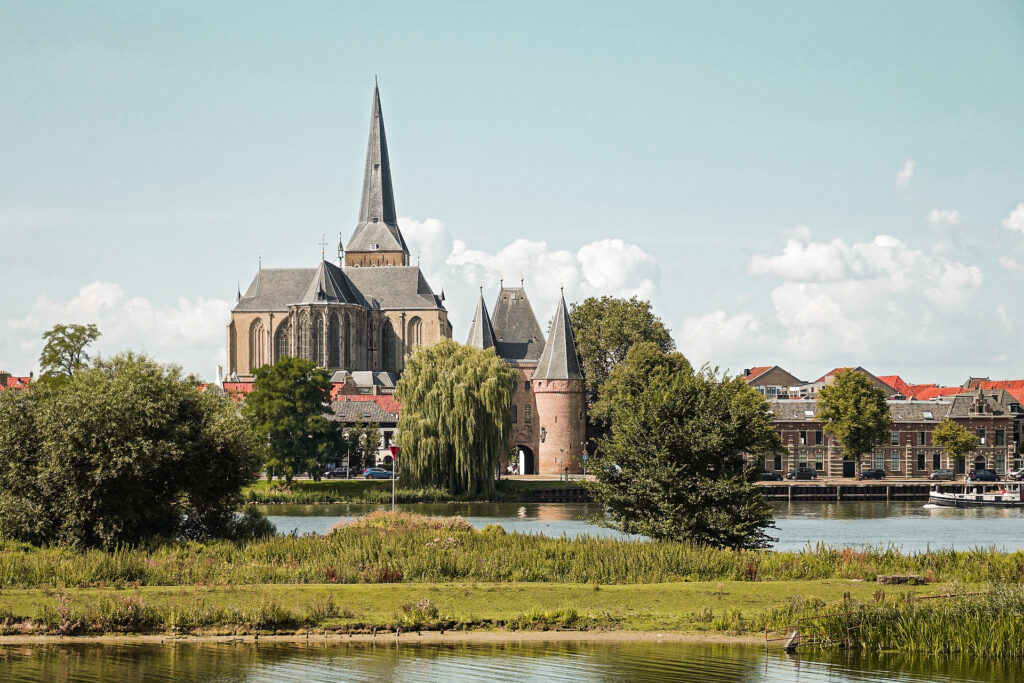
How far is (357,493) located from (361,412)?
2928 centimetres

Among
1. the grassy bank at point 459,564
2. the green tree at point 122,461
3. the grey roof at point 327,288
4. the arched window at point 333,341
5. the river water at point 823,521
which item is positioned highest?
the grey roof at point 327,288

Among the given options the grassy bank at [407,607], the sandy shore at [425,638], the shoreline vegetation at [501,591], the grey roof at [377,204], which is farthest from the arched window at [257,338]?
the sandy shore at [425,638]

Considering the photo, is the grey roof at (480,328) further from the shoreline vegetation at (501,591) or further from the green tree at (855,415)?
the shoreline vegetation at (501,591)

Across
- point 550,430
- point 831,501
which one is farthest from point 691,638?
point 550,430

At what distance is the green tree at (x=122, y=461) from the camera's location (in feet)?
104

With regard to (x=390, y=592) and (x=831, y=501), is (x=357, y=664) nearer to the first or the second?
(x=390, y=592)

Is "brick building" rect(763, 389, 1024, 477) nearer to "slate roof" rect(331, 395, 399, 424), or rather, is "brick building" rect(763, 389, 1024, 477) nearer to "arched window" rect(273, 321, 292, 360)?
"slate roof" rect(331, 395, 399, 424)

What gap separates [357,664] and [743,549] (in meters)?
13.2

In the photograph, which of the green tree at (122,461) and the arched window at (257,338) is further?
the arched window at (257,338)

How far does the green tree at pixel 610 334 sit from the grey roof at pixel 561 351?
338 centimetres

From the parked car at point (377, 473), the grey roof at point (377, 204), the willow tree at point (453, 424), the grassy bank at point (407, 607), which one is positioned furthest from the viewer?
the grey roof at point (377, 204)

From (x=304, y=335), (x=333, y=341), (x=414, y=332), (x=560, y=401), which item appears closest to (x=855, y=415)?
(x=560, y=401)

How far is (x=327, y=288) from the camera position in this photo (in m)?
138

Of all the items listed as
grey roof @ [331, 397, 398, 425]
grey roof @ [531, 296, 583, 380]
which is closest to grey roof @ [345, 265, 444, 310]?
grey roof @ [331, 397, 398, 425]
